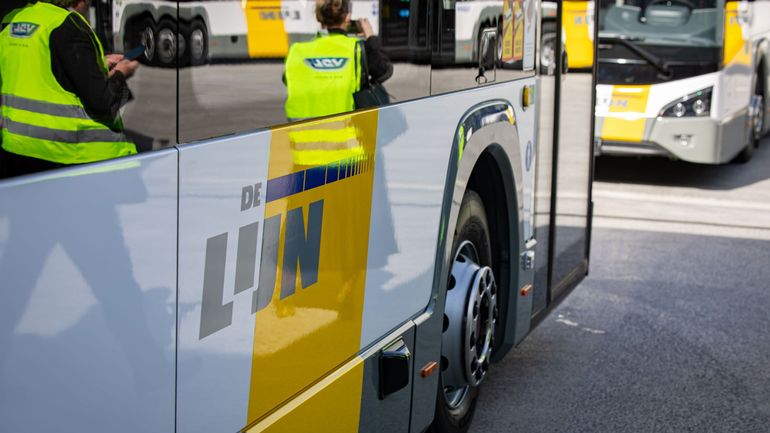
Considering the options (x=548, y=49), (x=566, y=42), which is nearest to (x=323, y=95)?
(x=548, y=49)

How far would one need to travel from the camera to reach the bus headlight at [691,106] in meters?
10.9

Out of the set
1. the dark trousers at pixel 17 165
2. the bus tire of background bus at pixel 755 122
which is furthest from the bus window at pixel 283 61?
the bus tire of background bus at pixel 755 122

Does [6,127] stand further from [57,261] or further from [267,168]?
[267,168]

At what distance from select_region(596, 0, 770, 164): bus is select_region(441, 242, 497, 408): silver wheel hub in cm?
676

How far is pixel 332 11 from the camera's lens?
115 inches

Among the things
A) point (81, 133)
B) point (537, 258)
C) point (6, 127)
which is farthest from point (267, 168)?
point (537, 258)

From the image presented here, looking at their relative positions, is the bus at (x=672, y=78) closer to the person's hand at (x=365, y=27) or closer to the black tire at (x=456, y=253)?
the black tire at (x=456, y=253)

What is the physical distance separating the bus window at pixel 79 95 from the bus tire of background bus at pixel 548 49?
3.04 metres

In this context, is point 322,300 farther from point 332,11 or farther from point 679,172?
point 679,172

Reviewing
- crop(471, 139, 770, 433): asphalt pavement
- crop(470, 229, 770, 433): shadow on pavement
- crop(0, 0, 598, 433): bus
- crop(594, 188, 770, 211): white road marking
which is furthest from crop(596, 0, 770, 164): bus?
crop(0, 0, 598, 433): bus

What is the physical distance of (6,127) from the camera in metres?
1.82

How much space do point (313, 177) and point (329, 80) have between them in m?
0.29

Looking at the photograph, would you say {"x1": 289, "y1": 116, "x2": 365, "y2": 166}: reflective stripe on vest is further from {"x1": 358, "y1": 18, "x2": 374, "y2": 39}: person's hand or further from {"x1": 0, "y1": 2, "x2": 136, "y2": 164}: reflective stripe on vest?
{"x1": 0, "y1": 2, "x2": 136, "y2": 164}: reflective stripe on vest

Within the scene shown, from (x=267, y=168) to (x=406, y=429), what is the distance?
140 centimetres
